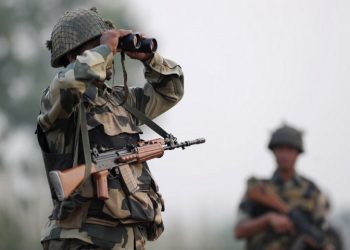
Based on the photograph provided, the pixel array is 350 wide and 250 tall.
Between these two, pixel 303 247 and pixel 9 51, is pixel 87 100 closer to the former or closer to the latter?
pixel 303 247

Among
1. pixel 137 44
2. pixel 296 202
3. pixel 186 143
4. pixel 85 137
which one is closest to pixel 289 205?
pixel 296 202

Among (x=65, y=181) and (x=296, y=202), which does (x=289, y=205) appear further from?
(x=65, y=181)

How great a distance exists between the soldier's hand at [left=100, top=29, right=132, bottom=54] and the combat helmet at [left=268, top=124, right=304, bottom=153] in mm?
4906

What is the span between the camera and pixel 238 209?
10617mm

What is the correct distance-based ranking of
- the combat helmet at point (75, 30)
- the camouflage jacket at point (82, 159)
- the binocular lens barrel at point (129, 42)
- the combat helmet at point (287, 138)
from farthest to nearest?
the combat helmet at point (287, 138) < the combat helmet at point (75, 30) < the binocular lens barrel at point (129, 42) < the camouflage jacket at point (82, 159)

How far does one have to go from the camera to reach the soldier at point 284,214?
10383 millimetres

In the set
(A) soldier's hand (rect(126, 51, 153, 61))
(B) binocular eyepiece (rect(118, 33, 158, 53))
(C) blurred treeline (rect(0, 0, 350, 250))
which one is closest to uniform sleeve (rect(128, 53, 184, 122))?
(A) soldier's hand (rect(126, 51, 153, 61))

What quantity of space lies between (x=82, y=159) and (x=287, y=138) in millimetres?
4965

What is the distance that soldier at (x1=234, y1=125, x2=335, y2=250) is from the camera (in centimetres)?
1038

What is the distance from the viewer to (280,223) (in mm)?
10367

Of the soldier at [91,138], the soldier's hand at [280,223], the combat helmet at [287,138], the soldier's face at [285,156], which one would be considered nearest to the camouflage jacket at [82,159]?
the soldier at [91,138]

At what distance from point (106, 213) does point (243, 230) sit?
4503 millimetres

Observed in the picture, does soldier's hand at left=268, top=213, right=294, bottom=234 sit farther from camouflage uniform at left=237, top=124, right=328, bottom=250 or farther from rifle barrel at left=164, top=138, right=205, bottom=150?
rifle barrel at left=164, top=138, right=205, bottom=150

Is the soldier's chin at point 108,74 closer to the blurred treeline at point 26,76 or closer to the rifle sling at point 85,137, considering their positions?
the rifle sling at point 85,137
